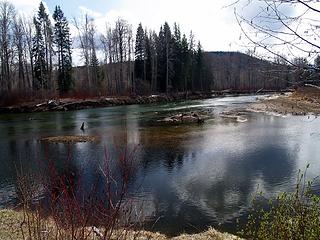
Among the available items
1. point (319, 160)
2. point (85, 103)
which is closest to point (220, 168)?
point (319, 160)

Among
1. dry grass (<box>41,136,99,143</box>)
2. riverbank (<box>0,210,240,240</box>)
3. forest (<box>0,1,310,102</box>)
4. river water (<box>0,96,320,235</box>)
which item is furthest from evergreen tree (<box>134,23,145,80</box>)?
riverbank (<box>0,210,240,240</box>)

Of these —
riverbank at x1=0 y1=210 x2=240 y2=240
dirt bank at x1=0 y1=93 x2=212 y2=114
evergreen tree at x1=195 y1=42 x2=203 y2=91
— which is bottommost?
riverbank at x1=0 y1=210 x2=240 y2=240

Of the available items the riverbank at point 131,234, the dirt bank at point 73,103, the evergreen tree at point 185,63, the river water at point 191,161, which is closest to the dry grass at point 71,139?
the river water at point 191,161

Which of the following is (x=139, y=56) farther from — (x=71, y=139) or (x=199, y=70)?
(x=71, y=139)

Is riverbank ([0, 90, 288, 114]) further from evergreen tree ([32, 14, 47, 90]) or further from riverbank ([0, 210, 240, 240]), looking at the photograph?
riverbank ([0, 210, 240, 240])

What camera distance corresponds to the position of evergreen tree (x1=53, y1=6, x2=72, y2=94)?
60594 millimetres

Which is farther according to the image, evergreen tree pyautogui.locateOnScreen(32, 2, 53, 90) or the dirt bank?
evergreen tree pyautogui.locateOnScreen(32, 2, 53, 90)

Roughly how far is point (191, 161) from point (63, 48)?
174 feet

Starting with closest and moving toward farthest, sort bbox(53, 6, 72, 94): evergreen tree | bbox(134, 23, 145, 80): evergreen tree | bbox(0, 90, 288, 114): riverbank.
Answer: bbox(0, 90, 288, 114): riverbank
bbox(53, 6, 72, 94): evergreen tree
bbox(134, 23, 145, 80): evergreen tree

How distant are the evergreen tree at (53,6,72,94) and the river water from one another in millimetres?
32704

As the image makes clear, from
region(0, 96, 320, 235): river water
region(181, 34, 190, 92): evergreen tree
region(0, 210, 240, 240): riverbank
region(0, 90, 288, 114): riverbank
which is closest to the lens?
region(0, 210, 240, 240): riverbank

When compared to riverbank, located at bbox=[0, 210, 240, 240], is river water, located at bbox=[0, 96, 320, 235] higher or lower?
lower

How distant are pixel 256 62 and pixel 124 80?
7159 centimetres

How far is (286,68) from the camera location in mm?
2625
